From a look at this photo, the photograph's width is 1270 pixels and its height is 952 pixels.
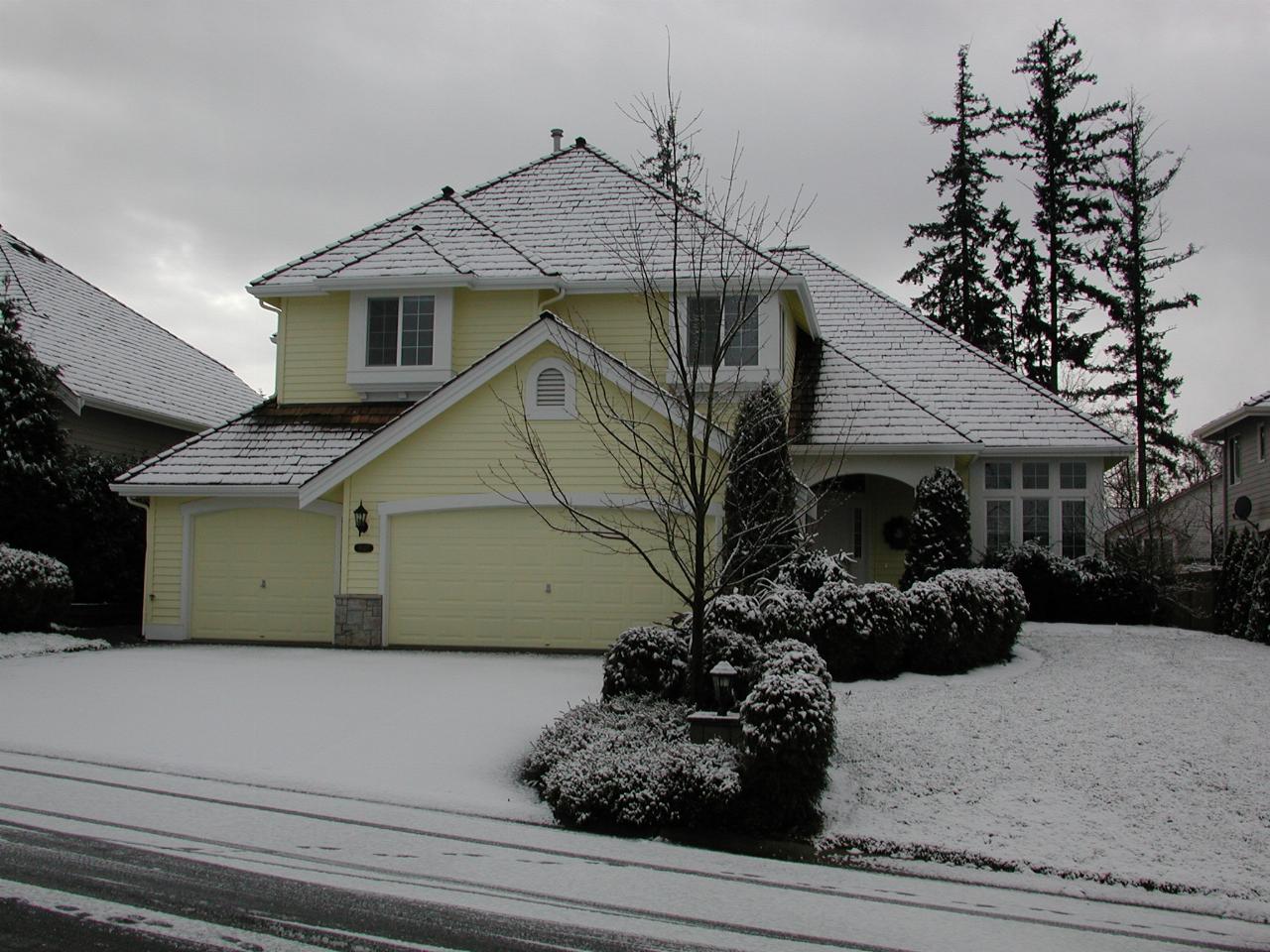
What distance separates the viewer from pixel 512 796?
844cm

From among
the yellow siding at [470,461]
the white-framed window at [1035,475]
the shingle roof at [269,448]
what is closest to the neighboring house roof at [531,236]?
the shingle roof at [269,448]

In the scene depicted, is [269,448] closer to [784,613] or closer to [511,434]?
[511,434]

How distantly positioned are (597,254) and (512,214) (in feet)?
9.23

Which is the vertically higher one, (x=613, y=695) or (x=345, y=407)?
(x=345, y=407)

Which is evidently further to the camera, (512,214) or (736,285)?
(512,214)

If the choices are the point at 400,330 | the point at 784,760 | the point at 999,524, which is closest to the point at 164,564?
the point at 400,330

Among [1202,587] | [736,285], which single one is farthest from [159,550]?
[1202,587]

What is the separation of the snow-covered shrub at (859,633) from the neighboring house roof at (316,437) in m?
3.08

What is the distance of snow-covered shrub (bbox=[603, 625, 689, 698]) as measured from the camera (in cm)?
1044

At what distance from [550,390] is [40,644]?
8571 millimetres

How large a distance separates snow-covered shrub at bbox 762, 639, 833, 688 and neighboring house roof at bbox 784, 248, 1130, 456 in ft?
28.4

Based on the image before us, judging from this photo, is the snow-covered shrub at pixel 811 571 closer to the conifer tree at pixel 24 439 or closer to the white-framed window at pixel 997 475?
the white-framed window at pixel 997 475

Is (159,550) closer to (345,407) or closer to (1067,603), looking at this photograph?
(345,407)

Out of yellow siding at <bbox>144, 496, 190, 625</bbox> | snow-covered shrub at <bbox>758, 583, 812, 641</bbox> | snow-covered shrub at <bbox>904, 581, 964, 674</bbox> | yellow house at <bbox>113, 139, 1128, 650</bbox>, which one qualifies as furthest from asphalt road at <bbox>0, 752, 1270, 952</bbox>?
yellow siding at <bbox>144, 496, 190, 625</bbox>
